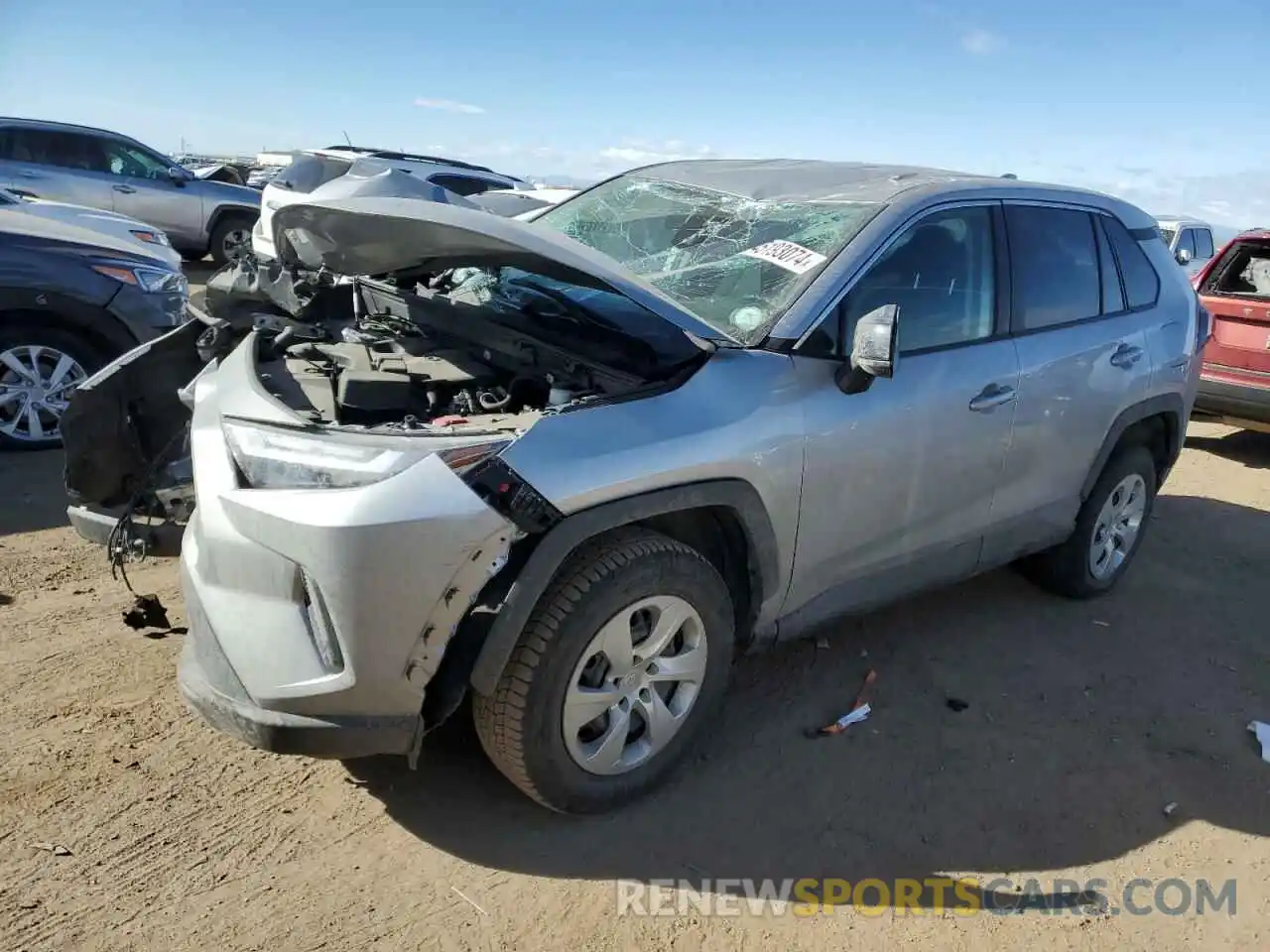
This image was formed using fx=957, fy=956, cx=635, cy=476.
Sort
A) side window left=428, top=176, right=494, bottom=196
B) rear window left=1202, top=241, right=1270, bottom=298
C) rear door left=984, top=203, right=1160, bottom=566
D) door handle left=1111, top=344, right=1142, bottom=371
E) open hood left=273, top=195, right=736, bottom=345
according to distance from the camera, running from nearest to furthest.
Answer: open hood left=273, top=195, right=736, bottom=345, rear door left=984, top=203, right=1160, bottom=566, door handle left=1111, top=344, right=1142, bottom=371, rear window left=1202, top=241, right=1270, bottom=298, side window left=428, top=176, right=494, bottom=196

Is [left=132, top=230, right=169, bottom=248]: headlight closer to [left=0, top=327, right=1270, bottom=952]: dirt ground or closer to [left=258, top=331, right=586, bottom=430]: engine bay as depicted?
[left=0, top=327, right=1270, bottom=952]: dirt ground

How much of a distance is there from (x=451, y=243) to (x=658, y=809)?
71.3 inches

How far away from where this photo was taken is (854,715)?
346 centimetres

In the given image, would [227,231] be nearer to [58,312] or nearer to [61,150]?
[61,150]

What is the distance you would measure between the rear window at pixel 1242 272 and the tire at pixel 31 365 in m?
8.08

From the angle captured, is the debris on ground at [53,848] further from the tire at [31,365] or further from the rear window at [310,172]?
the rear window at [310,172]

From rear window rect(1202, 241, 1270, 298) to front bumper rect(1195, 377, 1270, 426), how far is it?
774mm

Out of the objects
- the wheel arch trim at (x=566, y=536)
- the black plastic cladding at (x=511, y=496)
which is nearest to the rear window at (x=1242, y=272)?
the wheel arch trim at (x=566, y=536)

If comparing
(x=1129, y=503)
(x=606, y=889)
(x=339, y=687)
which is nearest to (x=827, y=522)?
(x=606, y=889)

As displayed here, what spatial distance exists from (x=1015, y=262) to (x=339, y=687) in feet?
9.80

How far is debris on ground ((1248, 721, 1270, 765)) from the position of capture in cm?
350

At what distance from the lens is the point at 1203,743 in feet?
11.6

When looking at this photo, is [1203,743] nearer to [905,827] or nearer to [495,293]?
[905,827]

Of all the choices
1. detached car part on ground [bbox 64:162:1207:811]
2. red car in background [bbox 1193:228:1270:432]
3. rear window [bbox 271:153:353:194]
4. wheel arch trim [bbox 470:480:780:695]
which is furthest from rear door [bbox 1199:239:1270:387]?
rear window [bbox 271:153:353:194]
